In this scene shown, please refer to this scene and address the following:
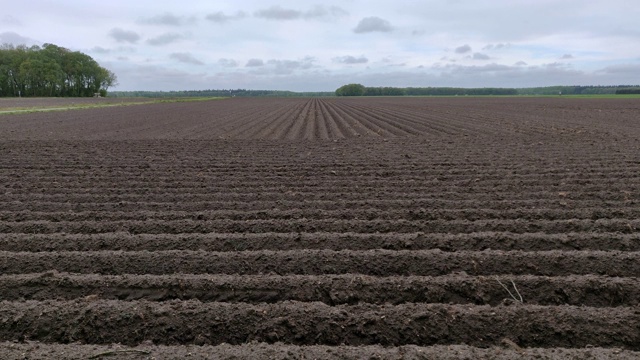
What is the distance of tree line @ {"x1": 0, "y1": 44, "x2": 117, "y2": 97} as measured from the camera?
317 ft

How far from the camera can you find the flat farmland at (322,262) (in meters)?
3.83

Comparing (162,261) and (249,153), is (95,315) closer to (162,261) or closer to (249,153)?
(162,261)

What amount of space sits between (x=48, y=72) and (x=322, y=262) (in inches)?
4353

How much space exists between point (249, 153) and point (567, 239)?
34.3ft

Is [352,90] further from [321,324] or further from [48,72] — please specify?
[321,324]

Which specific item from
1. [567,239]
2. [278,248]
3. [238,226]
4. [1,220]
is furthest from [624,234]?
[1,220]

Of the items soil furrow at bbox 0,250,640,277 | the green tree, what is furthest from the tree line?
soil furrow at bbox 0,250,640,277

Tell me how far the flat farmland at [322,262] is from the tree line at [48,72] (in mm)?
101110

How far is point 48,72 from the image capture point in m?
98.1

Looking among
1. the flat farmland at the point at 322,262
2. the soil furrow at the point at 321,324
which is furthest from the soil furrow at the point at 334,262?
the soil furrow at the point at 321,324

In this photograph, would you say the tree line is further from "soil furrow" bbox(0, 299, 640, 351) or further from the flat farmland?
"soil furrow" bbox(0, 299, 640, 351)

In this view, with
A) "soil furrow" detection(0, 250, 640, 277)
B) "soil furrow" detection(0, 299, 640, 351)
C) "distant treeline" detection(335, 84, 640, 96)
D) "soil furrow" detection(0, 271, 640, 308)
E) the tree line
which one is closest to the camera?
"soil furrow" detection(0, 299, 640, 351)

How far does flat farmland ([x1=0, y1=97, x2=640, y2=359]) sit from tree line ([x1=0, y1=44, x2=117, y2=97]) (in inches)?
3981

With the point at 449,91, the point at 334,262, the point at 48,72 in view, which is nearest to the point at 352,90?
the point at 449,91
